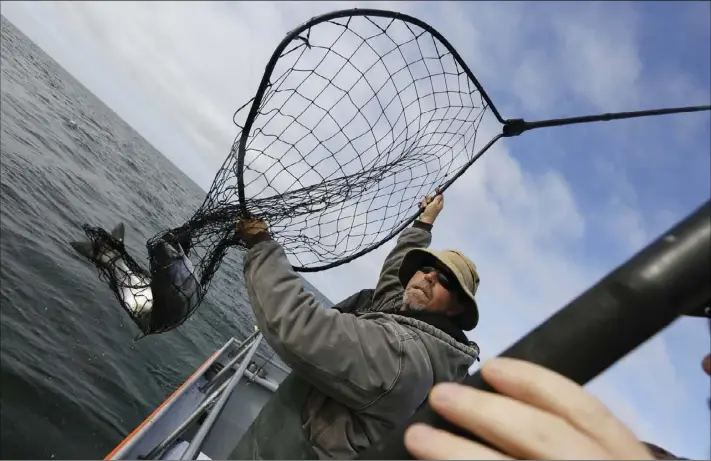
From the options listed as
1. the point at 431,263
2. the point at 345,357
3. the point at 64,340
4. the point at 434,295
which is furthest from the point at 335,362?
the point at 64,340

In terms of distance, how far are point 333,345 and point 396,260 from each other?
7.12 ft

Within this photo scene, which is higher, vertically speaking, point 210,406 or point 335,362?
point 335,362

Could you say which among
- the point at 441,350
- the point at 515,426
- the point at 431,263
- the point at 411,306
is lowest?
the point at 515,426

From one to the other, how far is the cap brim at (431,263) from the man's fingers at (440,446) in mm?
2526

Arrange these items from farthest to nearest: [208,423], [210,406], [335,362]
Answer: [210,406] < [208,423] < [335,362]

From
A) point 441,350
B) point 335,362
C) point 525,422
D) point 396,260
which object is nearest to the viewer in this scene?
point 525,422

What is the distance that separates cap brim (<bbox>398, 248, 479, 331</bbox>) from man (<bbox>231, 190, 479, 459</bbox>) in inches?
3.6

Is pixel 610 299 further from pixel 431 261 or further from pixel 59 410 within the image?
pixel 59 410

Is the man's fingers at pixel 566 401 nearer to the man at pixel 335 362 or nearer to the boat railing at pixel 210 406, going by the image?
the man at pixel 335 362

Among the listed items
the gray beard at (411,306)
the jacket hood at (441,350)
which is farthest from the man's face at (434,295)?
the jacket hood at (441,350)

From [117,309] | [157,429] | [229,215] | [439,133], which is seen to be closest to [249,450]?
[229,215]

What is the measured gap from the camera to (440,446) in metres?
0.78

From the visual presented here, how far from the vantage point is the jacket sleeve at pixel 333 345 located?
2.53m

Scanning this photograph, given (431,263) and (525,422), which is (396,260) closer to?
(431,263)
